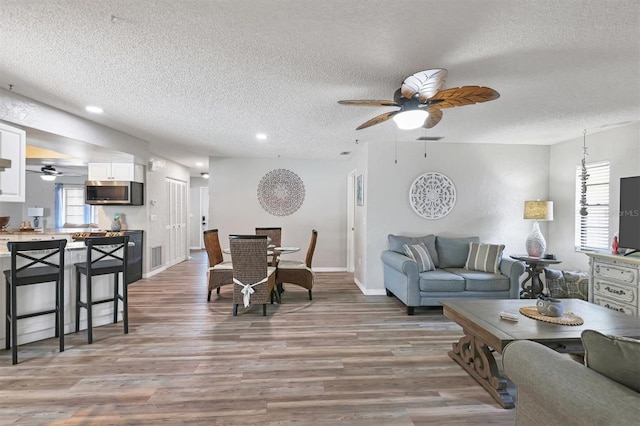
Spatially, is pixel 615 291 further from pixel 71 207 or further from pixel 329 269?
pixel 71 207

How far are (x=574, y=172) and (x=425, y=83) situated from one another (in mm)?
3852

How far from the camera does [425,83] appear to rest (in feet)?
7.20

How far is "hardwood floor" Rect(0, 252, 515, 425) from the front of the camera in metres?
1.98

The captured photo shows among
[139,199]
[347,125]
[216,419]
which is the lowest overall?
[216,419]

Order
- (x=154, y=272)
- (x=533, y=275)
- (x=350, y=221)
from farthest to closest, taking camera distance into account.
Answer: (x=350, y=221), (x=154, y=272), (x=533, y=275)

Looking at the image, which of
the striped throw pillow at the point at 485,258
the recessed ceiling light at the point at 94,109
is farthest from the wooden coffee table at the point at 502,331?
the recessed ceiling light at the point at 94,109

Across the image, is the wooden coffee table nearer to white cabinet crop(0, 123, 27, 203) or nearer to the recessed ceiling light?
the recessed ceiling light

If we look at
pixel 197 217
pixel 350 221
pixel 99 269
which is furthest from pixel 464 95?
pixel 197 217

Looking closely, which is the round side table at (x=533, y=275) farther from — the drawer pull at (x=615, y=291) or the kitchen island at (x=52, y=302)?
the kitchen island at (x=52, y=302)

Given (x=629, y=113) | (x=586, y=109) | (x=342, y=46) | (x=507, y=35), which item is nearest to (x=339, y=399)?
(x=342, y=46)

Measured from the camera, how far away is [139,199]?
5.61m

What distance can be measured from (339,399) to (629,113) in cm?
421

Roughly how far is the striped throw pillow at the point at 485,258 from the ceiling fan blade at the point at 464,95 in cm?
258

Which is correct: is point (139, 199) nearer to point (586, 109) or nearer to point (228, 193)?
point (228, 193)
